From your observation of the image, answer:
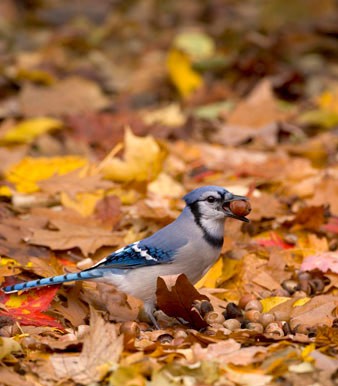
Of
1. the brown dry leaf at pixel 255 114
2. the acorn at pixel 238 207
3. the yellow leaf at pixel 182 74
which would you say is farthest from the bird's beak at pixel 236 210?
the yellow leaf at pixel 182 74

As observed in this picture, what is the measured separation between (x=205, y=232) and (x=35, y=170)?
1705 millimetres

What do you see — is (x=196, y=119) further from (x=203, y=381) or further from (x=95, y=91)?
(x=203, y=381)

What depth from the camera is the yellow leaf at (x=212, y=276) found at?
4.16 m

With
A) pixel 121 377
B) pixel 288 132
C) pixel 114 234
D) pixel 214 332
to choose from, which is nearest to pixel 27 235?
pixel 114 234

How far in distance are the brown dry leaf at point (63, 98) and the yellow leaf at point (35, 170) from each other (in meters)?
1.37

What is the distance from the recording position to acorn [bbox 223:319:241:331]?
3.64 metres

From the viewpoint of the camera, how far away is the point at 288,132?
649 cm

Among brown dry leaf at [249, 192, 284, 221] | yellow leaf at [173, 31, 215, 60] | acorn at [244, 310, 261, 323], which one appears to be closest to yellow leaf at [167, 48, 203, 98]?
yellow leaf at [173, 31, 215, 60]

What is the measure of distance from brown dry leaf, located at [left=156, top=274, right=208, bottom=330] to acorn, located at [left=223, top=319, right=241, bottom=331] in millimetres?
107

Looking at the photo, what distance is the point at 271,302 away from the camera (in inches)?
155

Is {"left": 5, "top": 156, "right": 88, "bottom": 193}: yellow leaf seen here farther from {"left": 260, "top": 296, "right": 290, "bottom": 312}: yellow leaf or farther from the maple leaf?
{"left": 260, "top": 296, "right": 290, "bottom": 312}: yellow leaf

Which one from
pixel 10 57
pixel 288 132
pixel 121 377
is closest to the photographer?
pixel 121 377

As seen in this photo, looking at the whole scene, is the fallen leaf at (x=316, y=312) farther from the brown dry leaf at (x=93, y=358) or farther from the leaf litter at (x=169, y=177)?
the brown dry leaf at (x=93, y=358)

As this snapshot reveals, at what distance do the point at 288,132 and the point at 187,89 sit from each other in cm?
135
